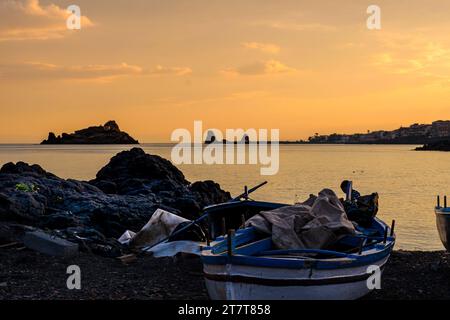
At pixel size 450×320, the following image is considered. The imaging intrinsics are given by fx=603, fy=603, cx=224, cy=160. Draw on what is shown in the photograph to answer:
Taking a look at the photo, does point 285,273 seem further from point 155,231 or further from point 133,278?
point 155,231

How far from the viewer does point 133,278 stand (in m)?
13.4

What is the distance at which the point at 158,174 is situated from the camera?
32000 millimetres

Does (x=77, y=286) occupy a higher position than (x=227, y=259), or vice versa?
(x=227, y=259)

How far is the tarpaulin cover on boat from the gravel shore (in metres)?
1.54

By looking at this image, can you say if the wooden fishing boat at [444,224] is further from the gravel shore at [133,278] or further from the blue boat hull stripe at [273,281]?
the blue boat hull stripe at [273,281]

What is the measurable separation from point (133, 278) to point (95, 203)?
840 centimetres

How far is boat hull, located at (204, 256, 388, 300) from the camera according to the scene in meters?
9.40

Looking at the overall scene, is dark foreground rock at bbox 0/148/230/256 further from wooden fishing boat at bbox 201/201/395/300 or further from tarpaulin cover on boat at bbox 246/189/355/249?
wooden fishing boat at bbox 201/201/395/300

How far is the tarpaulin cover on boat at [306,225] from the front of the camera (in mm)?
11336

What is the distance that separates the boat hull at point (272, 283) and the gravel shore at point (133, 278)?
236 centimetres

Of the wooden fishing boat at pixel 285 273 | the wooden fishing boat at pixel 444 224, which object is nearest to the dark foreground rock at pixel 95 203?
the wooden fishing boat at pixel 285 273
